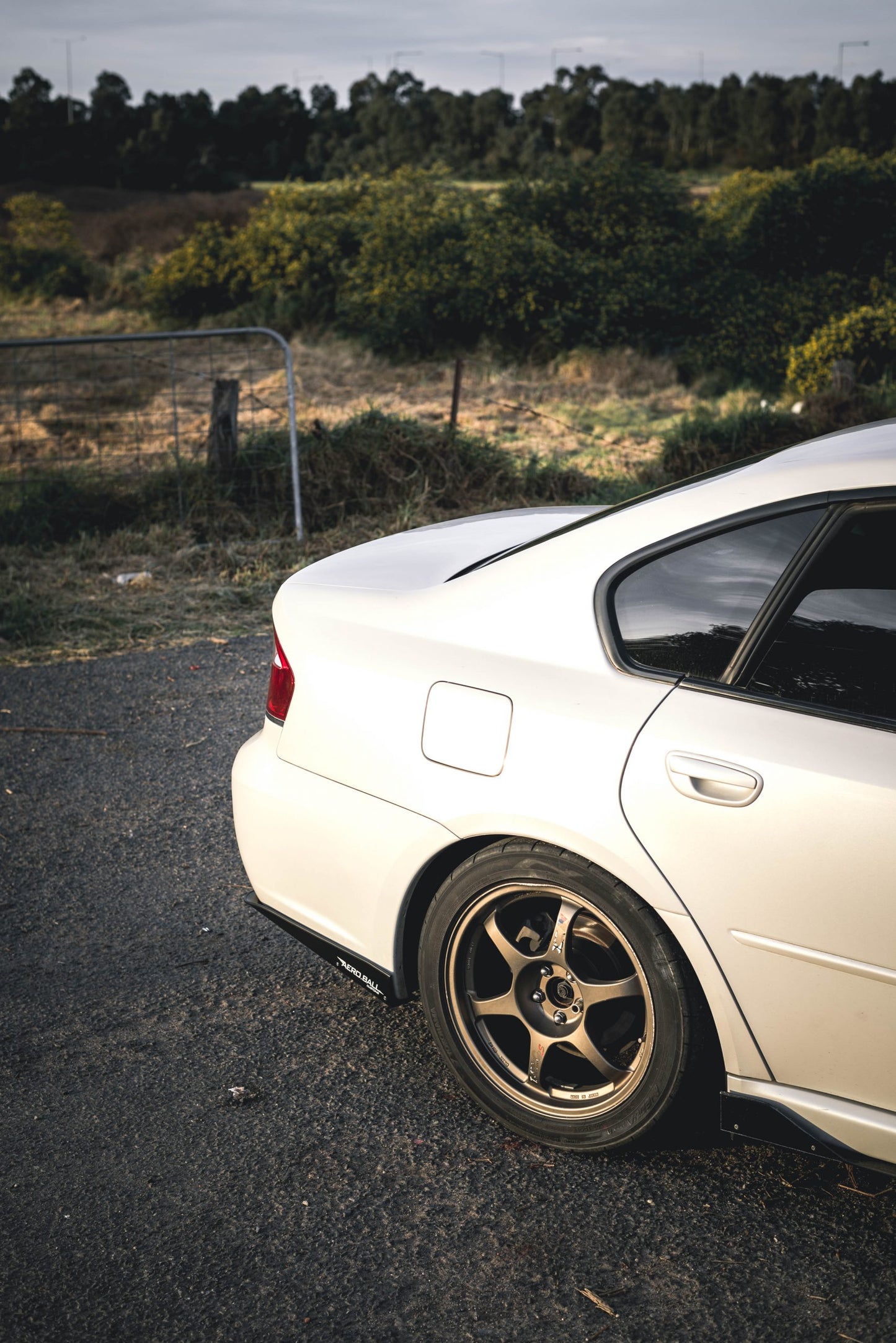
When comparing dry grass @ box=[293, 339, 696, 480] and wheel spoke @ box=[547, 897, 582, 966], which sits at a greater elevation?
wheel spoke @ box=[547, 897, 582, 966]

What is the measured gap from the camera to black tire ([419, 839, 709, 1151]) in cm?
231

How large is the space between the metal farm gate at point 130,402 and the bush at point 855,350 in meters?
8.06

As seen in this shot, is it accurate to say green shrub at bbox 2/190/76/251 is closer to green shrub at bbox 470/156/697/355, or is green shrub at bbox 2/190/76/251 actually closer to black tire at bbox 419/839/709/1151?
green shrub at bbox 470/156/697/355

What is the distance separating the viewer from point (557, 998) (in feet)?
8.39

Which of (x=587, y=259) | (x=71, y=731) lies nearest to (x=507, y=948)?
(x=71, y=731)

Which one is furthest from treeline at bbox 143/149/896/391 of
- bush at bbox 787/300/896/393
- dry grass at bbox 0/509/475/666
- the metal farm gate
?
dry grass at bbox 0/509/475/666

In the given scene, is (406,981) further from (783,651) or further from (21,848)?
(21,848)

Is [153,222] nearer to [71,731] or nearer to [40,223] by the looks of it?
[40,223]

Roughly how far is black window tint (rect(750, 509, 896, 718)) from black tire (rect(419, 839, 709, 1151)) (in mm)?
569

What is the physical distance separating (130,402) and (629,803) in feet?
56.4

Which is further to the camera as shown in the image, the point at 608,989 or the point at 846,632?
the point at 608,989

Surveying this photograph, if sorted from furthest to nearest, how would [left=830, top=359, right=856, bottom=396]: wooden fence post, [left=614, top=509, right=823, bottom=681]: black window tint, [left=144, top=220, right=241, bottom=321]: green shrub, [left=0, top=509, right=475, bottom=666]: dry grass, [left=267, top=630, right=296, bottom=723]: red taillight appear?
[left=144, top=220, right=241, bottom=321]: green shrub, [left=830, top=359, right=856, bottom=396]: wooden fence post, [left=0, top=509, right=475, bottom=666]: dry grass, [left=267, top=630, right=296, bottom=723]: red taillight, [left=614, top=509, right=823, bottom=681]: black window tint

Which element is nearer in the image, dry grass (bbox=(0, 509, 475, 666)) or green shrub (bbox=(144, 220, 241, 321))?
dry grass (bbox=(0, 509, 475, 666))

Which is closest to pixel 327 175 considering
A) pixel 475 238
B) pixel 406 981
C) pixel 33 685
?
pixel 475 238
